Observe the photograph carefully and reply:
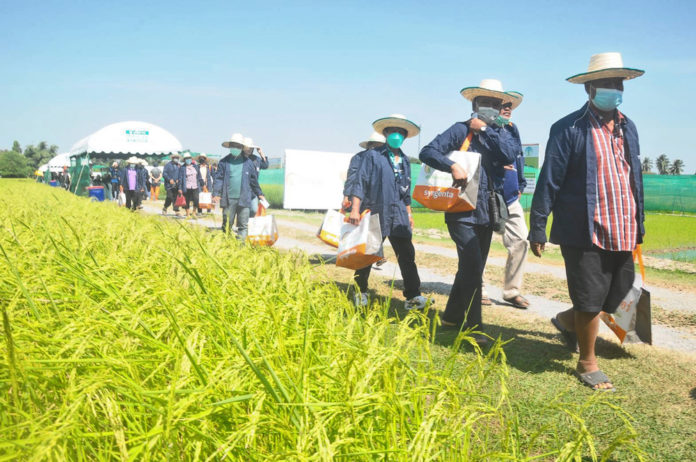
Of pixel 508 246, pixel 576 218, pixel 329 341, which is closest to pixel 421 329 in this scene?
pixel 329 341

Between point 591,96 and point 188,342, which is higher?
point 591,96

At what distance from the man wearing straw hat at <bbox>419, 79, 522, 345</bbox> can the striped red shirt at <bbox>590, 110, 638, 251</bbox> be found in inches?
36.3

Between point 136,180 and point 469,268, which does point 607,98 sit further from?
point 136,180

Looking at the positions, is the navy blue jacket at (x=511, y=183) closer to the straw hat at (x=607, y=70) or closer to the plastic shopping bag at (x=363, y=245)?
the plastic shopping bag at (x=363, y=245)

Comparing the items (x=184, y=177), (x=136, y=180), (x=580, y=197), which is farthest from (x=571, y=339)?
(x=136, y=180)

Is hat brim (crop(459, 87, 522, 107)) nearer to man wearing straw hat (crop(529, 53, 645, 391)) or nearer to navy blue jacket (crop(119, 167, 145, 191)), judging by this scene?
man wearing straw hat (crop(529, 53, 645, 391))

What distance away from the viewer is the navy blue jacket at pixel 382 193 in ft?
18.3

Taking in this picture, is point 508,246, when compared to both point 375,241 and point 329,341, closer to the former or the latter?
point 375,241

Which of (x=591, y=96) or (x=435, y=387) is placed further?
(x=591, y=96)

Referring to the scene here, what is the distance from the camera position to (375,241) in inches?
196

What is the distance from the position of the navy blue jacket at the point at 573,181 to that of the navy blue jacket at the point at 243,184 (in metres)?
6.08

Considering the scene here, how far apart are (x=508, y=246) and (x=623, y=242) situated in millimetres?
2663

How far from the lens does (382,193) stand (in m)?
5.59

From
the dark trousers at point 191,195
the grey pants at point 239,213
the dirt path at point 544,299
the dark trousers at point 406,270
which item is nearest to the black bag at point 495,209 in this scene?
the dirt path at point 544,299
